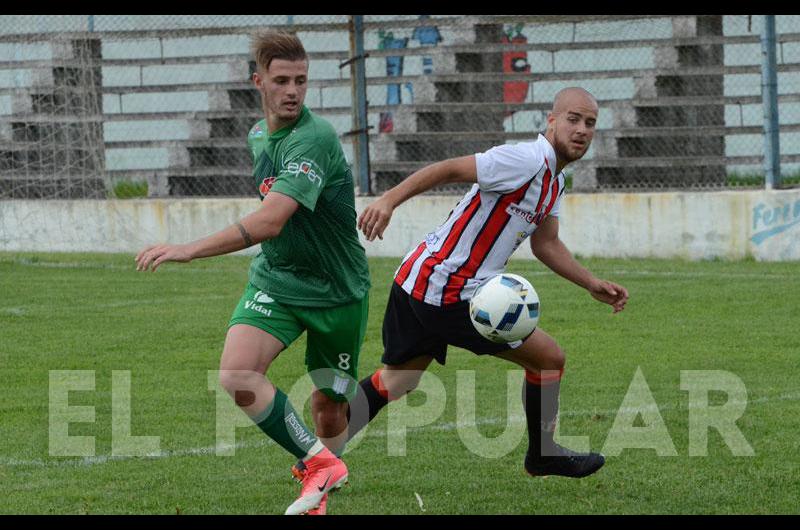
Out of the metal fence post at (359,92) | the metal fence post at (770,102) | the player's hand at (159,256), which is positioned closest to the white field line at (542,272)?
the metal fence post at (770,102)

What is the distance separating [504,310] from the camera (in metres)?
6.03

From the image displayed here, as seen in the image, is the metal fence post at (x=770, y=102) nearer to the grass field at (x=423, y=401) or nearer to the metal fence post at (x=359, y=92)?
the grass field at (x=423, y=401)

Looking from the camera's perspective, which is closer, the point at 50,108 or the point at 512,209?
the point at 512,209

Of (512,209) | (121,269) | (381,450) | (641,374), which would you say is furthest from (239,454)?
(121,269)

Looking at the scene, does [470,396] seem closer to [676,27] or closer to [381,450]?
[381,450]

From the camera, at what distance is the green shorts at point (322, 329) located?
231 inches

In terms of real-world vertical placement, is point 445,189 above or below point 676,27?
below

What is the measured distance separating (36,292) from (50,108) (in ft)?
26.1

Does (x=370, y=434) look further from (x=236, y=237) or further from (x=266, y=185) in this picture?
(x=236, y=237)

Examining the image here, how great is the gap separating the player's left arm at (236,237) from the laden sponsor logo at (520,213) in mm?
1073

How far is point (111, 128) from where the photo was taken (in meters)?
20.2

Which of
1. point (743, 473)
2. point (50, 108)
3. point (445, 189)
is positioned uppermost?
point (50, 108)

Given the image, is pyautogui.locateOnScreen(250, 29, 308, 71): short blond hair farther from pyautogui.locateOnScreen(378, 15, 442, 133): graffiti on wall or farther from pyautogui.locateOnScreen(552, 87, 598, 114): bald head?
pyautogui.locateOnScreen(378, 15, 442, 133): graffiti on wall

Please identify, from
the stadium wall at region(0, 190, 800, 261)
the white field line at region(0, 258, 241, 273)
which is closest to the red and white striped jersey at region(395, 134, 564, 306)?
the stadium wall at region(0, 190, 800, 261)
